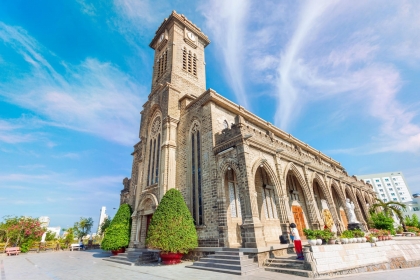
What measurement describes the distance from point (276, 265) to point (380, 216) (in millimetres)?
16370

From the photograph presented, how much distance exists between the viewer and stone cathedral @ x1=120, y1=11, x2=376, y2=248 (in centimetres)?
1088

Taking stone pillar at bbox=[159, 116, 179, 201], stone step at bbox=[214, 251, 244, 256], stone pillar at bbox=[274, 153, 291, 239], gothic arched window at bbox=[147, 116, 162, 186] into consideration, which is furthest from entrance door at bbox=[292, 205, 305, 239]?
gothic arched window at bbox=[147, 116, 162, 186]

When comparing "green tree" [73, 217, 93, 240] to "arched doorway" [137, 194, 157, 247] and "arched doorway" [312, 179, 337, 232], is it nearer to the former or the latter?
"arched doorway" [137, 194, 157, 247]

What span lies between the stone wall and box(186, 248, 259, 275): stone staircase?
226 centimetres

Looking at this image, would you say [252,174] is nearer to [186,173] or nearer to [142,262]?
[186,173]

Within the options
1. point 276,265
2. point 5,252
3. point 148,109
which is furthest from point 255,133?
point 5,252

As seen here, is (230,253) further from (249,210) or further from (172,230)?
(172,230)

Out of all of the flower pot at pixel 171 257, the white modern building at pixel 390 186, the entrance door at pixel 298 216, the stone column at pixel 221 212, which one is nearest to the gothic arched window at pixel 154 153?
the flower pot at pixel 171 257

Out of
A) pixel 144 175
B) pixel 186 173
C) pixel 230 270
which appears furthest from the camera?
pixel 144 175

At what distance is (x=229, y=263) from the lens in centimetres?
849

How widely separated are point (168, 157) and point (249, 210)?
7.20m

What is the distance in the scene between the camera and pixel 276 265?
8.18m

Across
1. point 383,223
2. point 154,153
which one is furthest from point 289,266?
point 383,223

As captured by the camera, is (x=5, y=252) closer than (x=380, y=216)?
No
